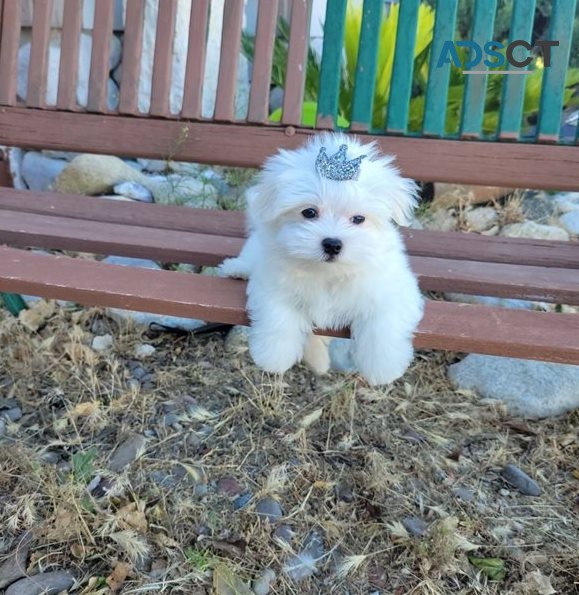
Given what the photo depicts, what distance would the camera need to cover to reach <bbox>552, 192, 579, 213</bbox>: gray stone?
175 inches

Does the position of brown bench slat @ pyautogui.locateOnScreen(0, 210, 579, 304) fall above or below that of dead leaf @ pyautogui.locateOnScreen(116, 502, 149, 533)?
above

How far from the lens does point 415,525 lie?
2213 millimetres

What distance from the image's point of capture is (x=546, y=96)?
2713 mm

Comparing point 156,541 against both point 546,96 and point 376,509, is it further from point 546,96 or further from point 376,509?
point 546,96

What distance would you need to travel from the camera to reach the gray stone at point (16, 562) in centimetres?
196

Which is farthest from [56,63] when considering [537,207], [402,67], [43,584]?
[43,584]

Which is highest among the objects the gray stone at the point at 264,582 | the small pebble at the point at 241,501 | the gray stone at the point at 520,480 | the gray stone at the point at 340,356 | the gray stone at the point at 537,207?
the gray stone at the point at 537,207

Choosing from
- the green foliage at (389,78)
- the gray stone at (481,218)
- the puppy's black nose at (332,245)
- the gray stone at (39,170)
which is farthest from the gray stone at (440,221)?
the gray stone at (39,170)

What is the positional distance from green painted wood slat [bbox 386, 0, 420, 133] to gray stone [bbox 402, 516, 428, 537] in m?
1.54

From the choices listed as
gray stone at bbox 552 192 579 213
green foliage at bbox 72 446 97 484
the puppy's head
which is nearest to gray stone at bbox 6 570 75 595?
green foliage at bbox 72 446 97 484

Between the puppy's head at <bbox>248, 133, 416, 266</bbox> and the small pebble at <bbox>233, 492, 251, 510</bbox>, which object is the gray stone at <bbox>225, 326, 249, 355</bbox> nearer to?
the small pebble at <bbox>233, 492, 251, 510</bbox>

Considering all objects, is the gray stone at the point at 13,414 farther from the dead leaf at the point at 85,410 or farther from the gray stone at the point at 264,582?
the gray stone at the point at 264,582

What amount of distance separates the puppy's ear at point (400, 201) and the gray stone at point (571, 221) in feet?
8.74

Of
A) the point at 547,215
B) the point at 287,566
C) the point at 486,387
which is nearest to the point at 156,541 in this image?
the point at 287,566
